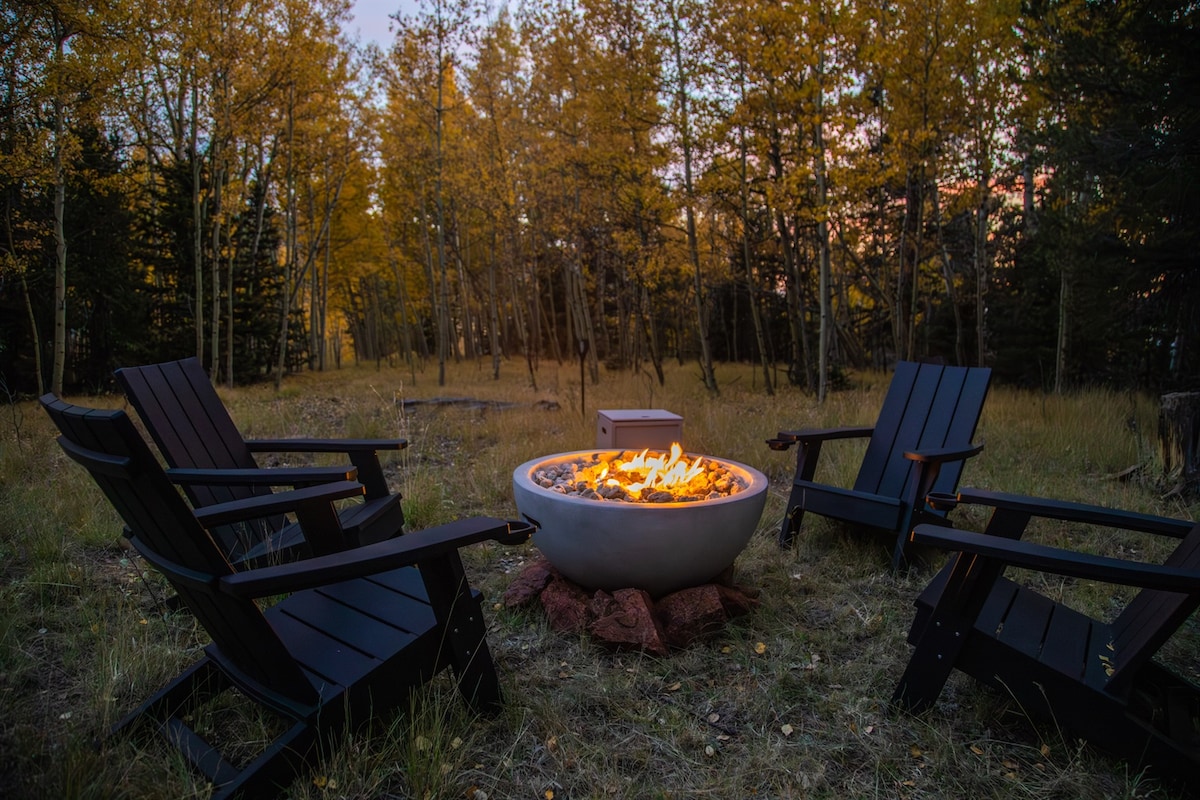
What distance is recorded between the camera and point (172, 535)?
1475mm

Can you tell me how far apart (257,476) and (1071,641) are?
276 centimetres

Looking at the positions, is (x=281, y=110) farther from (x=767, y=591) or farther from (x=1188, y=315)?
(x=1188, y=315)

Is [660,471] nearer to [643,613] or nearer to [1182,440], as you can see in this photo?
[643,613]

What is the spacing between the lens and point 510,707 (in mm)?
2027

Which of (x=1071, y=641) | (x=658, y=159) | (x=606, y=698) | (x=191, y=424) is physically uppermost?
(x=658, y=159)

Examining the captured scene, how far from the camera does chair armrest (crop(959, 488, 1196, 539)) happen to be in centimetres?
194

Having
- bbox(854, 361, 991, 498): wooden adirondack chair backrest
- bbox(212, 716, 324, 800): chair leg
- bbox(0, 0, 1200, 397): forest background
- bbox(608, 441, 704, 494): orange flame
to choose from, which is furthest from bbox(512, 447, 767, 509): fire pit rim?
bbox(0, 0, 1200, 397): forest background

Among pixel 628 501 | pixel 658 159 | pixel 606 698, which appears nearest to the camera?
pixel 606 698

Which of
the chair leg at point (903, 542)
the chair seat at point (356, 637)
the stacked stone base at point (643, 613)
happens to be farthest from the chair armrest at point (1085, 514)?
the chair seat at point (356, 637)

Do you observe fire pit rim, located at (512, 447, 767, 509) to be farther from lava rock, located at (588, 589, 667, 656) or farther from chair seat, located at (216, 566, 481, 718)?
chair seat, located at (216, 566, 481, 718)

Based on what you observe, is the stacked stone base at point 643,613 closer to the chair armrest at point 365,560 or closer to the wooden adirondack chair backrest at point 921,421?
the chair armrest at point 365,560

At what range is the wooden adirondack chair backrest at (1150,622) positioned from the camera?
155cm

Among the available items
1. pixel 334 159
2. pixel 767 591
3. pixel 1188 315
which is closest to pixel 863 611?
pixel 767 591

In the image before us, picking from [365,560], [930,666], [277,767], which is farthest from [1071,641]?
[277,767]
